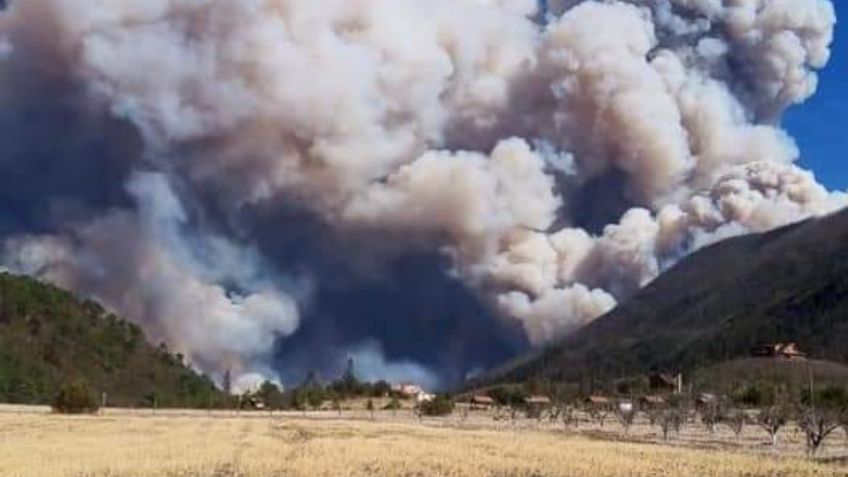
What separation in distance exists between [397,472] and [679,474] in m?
11.5

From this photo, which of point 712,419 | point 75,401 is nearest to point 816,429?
point 712,419

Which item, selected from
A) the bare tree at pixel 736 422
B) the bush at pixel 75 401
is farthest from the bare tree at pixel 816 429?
the bush at pixel 75 401

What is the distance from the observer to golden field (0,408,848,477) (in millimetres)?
51344

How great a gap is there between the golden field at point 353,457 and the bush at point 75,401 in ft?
180

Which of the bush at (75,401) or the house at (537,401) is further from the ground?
the house at (537,401)

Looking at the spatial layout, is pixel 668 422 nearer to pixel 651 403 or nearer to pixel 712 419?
pixel 712 419

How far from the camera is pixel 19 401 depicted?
18375 cm

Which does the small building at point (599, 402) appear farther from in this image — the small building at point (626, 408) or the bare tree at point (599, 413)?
the small building at point (626, 408)

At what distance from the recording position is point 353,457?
59500 millimetres

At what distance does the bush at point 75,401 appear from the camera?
458ft

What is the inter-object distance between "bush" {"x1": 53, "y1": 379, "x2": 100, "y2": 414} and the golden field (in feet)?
180

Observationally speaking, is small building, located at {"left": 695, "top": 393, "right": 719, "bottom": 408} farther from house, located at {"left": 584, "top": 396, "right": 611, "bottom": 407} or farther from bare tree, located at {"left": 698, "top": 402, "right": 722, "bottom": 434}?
bare tree, located at {"left": 698, "top": 402, "right": 722, "bottom": 434}

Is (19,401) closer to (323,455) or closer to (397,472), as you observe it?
(323,455)

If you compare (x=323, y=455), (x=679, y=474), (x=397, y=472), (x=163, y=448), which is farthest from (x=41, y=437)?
(x=679, y=474)
